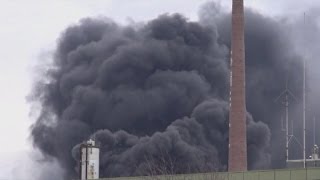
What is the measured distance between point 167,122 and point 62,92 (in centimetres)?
1319

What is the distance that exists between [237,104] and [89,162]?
22.9m

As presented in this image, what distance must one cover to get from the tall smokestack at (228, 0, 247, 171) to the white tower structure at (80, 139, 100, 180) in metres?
21.6

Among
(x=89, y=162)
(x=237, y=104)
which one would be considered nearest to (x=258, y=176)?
(x=89, y=162)

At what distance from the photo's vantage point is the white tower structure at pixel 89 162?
32.2 metres

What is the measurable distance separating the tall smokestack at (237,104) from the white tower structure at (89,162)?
70.7 feet

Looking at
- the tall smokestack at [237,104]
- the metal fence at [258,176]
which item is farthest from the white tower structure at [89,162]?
the tall smokestack at [237,104]

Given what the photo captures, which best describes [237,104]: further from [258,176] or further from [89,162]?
[258,176]

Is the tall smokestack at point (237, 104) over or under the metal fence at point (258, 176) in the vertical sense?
over

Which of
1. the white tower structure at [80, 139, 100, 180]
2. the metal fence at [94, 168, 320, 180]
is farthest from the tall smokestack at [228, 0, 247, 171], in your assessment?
the white tower structure at [80, 139, 100, 180]

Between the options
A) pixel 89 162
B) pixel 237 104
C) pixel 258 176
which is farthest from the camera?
pixel 237 104

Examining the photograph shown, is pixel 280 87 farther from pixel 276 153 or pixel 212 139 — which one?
pixel 212 139

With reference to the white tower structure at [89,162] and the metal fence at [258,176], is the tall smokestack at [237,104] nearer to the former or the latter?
the metal fence at [258,176]

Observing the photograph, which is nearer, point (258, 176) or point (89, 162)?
point (258, 176)

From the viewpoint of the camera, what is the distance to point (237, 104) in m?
53.0
